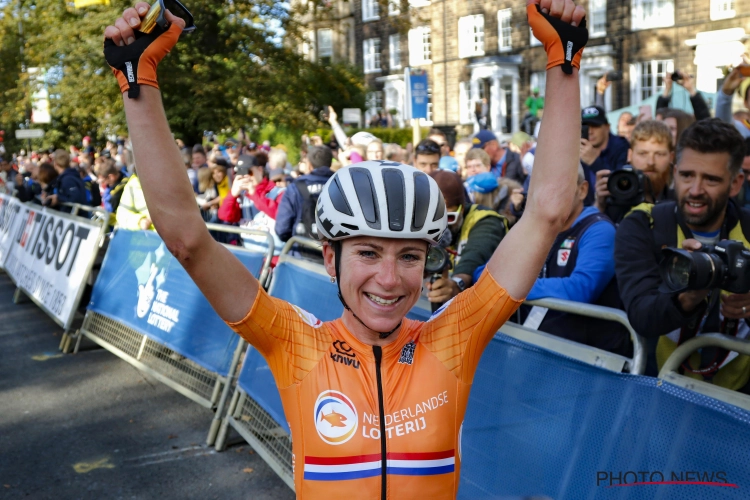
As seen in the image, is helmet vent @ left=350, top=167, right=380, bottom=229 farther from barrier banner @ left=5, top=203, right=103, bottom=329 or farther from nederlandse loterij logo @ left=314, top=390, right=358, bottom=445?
barrier banner @ left=5, top=203, right=103, bottom=329

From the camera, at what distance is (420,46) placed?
47781mm

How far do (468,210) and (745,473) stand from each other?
3.04m

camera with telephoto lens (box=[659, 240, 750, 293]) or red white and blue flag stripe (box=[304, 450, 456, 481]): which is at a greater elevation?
camera with telephoto lens (box=[659, 240, 750, 293])

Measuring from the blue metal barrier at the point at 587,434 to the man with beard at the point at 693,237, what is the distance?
39 centimetres

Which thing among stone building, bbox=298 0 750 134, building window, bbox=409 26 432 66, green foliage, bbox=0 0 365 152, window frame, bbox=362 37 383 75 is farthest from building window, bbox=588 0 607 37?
green foliage, bbox=0 0 365 152

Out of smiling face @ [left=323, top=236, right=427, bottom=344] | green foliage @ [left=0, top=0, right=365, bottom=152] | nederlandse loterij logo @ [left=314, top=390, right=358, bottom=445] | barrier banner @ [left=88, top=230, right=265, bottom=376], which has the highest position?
green foliage @ [left=0, top=0, right=365, bottom=152]

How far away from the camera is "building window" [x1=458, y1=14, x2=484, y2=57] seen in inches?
1727

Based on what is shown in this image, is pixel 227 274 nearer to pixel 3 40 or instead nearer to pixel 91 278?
pixel 91 278

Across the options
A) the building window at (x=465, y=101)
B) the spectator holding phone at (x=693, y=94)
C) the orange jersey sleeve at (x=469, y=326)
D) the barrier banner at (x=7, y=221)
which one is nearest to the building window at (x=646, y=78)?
the building window at (x=465, y=101)

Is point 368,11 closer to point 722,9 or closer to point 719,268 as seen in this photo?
point 722,9

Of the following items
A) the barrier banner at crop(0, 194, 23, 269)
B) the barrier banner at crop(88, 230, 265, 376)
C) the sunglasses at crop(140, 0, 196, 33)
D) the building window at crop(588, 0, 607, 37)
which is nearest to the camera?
the sunglasses at crop(140, 0, 196, 33)

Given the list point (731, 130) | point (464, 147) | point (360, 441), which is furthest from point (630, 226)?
point (464, 147)

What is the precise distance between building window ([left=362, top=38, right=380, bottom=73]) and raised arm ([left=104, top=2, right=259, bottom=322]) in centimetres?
4960

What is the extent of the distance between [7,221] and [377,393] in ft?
43.7
